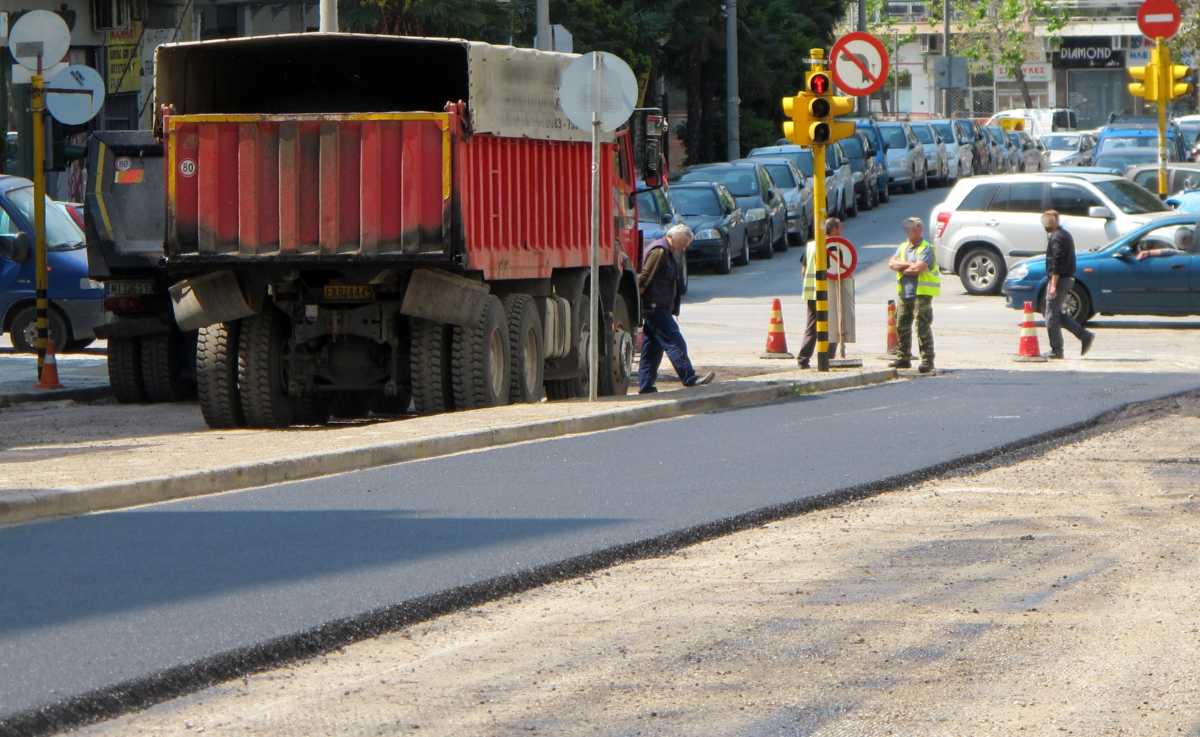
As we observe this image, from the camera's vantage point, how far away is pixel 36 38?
2133cm

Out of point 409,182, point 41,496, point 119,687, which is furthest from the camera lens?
point 409,182

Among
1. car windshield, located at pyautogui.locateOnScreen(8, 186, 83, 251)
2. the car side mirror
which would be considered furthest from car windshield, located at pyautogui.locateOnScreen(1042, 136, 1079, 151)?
the car side mirror

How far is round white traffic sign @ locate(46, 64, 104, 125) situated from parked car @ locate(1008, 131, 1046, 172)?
154 feet

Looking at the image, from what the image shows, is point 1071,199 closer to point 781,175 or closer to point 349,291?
point 781,175

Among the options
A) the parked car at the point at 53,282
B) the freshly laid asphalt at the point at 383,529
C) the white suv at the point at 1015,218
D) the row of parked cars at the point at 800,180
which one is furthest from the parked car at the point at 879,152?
the freshly laid asphalt at the point at 383,529

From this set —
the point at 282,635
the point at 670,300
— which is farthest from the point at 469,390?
the point at 282,635

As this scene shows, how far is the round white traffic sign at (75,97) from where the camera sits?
2273cm

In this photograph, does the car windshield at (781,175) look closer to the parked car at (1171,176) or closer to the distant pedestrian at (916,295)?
the parked car at (1171,176)

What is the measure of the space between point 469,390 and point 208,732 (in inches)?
433

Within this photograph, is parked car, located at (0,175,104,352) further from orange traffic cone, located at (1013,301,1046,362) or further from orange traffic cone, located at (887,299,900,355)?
orange traffic cone, located at (1013,301,1046,362)

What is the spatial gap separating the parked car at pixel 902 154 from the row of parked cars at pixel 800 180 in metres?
0.03

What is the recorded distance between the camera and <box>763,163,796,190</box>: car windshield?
45031 millimetres

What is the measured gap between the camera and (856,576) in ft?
32.0

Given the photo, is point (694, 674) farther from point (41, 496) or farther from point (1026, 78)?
point (1026, 78)
